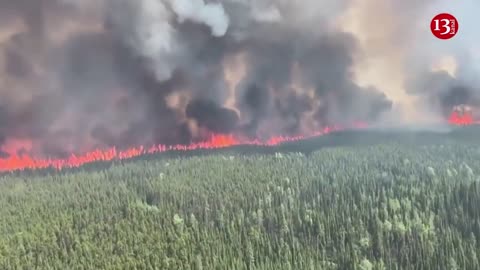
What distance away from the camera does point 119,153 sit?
4431 centimetres

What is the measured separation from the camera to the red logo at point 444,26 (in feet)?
126

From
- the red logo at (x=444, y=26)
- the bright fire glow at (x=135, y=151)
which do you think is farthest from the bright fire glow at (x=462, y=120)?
the red logo at (x=444, y=26)

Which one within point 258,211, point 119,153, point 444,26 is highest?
point 444,26

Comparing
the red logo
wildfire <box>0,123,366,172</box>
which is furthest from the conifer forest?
the red logo

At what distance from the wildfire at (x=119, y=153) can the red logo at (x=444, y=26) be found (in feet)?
33.1

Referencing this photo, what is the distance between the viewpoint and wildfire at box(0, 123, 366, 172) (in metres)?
40.8

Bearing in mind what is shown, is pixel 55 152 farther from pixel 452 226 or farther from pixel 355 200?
pixel 452 226

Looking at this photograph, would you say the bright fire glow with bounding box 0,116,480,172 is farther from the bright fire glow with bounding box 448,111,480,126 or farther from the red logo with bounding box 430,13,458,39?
the red logo with bounding box 430,13,458,39

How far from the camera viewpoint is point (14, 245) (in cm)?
2717

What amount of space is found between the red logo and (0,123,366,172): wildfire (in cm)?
1010

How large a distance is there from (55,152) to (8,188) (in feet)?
16.3

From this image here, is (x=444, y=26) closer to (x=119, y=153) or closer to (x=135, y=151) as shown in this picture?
(x=135, y=151)

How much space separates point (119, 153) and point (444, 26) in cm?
2594

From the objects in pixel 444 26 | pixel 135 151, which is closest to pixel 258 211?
pixel 135 151
